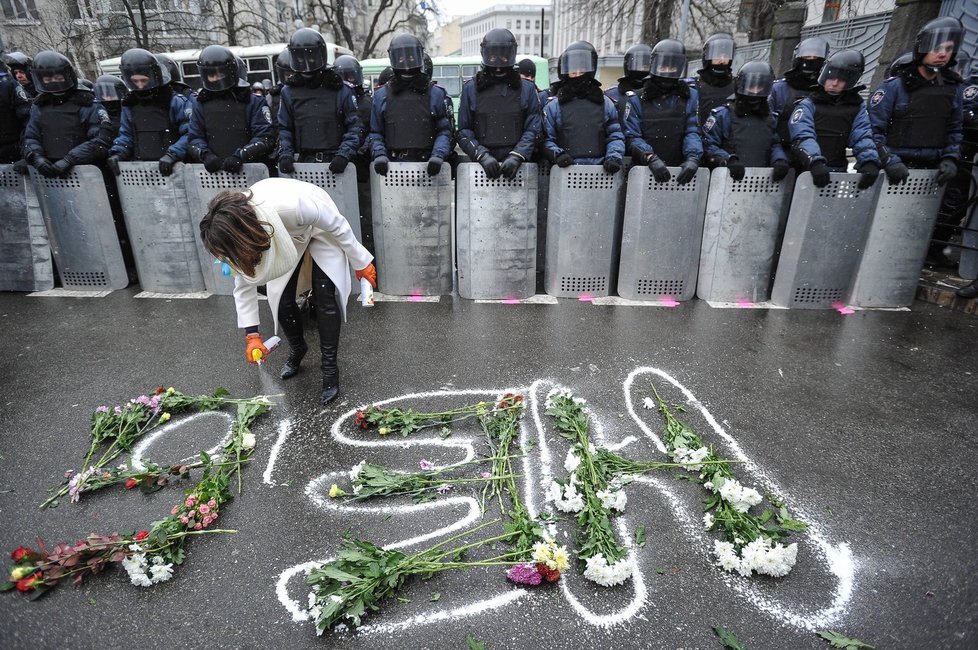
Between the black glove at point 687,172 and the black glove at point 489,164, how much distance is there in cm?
177

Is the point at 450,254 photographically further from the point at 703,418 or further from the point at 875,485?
the point at 875,485

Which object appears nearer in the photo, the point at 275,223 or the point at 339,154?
the point at 275,223

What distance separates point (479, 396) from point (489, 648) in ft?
6.40

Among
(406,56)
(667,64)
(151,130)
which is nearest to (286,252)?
(406,56)

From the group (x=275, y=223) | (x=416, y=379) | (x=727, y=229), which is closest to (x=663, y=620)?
(x=416, y=379)

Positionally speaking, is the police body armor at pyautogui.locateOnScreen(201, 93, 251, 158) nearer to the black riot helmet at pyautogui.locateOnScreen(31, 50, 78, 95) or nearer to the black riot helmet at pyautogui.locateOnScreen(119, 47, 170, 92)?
the black riot helmet at pyautogui.locateOnScreen(119, 47, 170, 92)

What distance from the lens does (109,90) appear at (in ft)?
21.3

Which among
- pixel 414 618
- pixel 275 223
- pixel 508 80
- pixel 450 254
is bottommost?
pixel 414 618

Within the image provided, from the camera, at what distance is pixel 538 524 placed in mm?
2607

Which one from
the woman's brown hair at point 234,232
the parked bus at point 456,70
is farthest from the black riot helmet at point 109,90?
the parked bus at point 456,70

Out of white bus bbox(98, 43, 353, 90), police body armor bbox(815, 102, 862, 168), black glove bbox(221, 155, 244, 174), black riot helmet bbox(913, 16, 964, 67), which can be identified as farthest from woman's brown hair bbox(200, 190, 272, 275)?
white bus bbox(98, 43, 353, 90)

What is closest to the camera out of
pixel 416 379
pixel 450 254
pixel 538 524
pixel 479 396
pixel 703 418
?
pixel 538 524

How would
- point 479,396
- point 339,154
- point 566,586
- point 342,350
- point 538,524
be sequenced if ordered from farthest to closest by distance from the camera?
point 339,154 → point 342,350 → point 479,396 → point 538,524 → point 566,586

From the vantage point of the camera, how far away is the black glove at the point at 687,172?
17.4 ft
